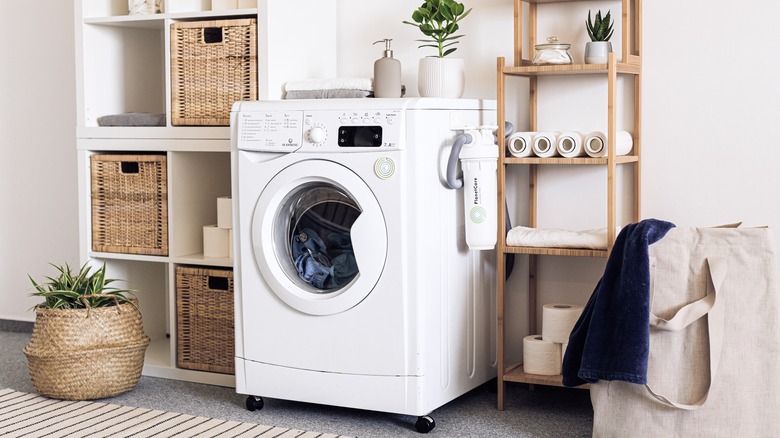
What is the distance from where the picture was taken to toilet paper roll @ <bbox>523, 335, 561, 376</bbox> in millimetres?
2893

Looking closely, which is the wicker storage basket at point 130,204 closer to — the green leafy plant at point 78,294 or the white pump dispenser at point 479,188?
the green leafy plant at point 78,294

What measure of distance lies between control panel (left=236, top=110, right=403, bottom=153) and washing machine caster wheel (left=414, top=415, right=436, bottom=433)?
0.76 m

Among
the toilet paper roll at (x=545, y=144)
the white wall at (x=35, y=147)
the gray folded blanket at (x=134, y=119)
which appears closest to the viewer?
the toilet paper roll at (x=545, y=144)

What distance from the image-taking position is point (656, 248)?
2420mm

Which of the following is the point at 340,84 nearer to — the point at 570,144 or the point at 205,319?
the point at 570,144

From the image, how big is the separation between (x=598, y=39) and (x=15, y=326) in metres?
2.75

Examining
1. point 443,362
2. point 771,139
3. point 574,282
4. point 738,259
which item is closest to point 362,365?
point 443,362

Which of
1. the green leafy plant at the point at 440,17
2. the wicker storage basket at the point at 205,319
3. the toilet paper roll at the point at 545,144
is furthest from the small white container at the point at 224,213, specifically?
the toilet paper roll at the point at 545,144

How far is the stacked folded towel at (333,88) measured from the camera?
2969 millimetres

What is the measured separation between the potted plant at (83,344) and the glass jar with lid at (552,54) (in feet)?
4.98

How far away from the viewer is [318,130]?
106 inches

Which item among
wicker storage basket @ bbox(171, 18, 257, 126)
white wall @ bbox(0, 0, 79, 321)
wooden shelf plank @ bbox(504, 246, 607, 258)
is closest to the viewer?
wooden shelf plank @ bbox(504, 246, 607, 258)

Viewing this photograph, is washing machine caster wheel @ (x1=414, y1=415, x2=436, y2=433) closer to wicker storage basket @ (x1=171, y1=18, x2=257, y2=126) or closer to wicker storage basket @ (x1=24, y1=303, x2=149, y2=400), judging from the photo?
wicker storage basket @ (x1=24, y1=303, x2=149, y2=400)

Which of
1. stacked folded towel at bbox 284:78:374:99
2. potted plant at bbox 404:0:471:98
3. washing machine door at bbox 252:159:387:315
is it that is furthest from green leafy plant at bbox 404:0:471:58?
washing machine door at bbox 252:159:387:315
